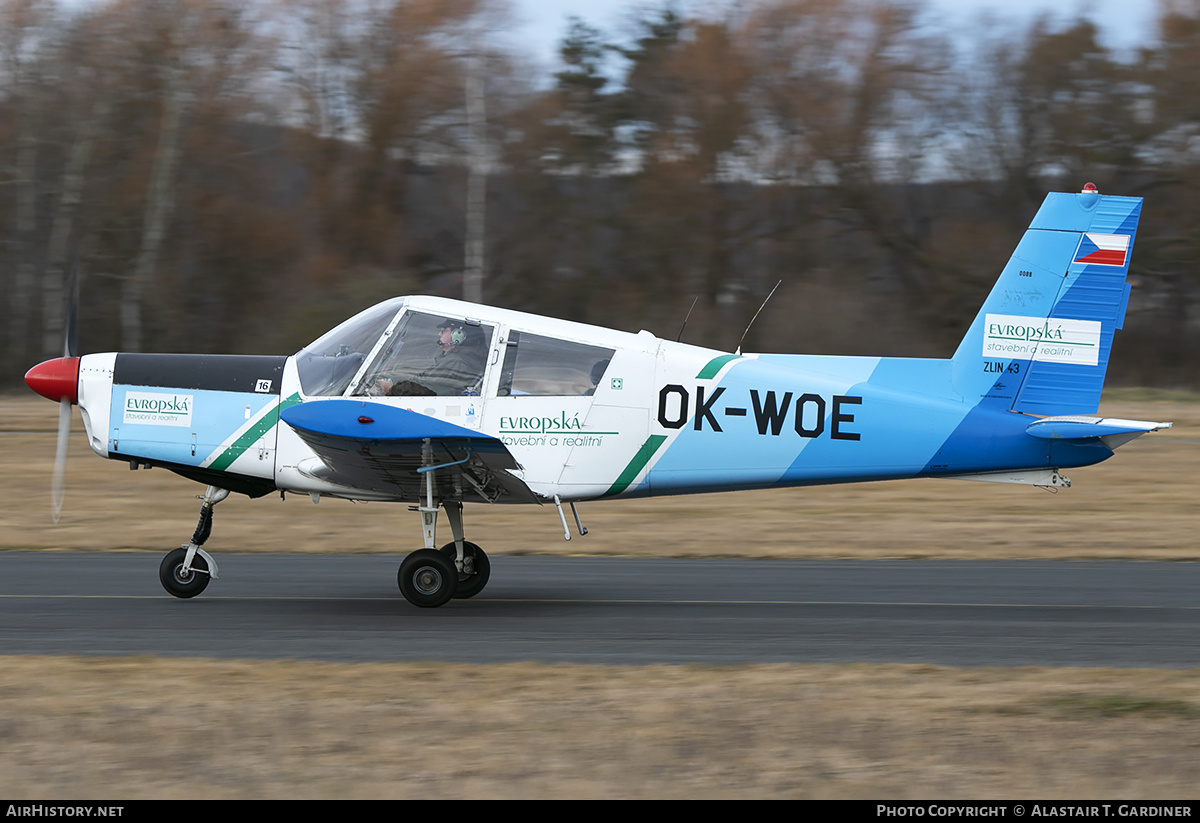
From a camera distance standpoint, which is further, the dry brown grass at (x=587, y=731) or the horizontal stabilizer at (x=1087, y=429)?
the horizontal stabilizer at (x=1087, y=429)

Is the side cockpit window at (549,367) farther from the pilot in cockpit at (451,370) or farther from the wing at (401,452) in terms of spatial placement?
the wing at (401,452)

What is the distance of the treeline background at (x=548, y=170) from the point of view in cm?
2764

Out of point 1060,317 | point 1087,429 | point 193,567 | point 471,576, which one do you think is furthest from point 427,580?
point 1060,317

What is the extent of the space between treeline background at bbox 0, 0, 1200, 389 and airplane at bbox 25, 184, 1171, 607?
61.5 ft

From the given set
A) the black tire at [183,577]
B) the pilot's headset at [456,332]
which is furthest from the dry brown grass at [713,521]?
the pilot's headset at [456,332]

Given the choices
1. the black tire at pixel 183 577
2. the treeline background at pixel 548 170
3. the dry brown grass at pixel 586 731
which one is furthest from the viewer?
the treeline background at pixel 548 170

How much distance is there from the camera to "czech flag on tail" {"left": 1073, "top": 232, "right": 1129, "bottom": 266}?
8352 millimetres

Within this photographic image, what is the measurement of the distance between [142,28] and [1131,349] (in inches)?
972

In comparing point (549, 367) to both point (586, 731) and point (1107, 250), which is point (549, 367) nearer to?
point (586, 731)

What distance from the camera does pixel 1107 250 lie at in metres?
8.35

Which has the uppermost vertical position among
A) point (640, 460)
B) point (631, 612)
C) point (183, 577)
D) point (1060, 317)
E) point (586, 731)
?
point (1060, 317)

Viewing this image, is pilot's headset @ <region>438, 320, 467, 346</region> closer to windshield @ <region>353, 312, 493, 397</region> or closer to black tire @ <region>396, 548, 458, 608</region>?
windshield @ <region>353, 312, 493, 397</region>

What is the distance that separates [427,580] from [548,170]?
22431 mm

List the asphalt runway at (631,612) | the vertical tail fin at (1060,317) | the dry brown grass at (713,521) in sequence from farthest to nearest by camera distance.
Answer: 1. the dry brown grass at (713,521)
2. the vertical tail fin at (1060,317)
3. the asphalt runway at (631,612)
